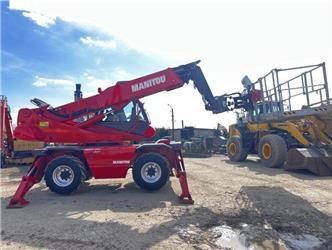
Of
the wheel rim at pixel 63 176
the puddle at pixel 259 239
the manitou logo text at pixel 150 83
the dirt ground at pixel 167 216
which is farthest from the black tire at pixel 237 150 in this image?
the puddle at pixel 259 239

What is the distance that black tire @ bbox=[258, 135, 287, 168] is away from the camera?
1200 cm

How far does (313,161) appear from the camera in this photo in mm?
10281

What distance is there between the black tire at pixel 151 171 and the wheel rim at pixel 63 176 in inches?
67.2

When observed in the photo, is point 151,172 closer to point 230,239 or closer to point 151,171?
point 151,171

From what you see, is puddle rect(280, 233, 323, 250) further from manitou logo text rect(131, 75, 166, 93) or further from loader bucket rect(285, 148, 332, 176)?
loader bucket rect(285, 148, 332, 176)

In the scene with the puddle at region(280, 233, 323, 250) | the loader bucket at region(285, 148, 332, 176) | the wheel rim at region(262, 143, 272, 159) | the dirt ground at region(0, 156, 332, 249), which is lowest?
the puddle at region(280, 233, 323, 250)

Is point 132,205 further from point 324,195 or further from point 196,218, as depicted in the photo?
point 324,195

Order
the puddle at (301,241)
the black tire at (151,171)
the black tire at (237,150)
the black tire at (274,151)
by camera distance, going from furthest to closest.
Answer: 1. the black tire at (237,150)
2. the black tire at (274,151)
3. the black tire at (151,171)
4. the puddle at (301,241)

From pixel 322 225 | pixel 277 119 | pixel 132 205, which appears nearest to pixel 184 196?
pixel 132 205

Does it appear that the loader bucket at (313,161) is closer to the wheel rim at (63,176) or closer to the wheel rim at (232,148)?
the wheel rim at (232,148)

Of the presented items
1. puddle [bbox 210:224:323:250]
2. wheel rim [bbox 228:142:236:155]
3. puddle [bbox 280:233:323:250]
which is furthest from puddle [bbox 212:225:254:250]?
wheel rim [bbox 228:142:236:155]

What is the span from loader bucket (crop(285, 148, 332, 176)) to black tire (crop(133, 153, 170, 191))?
17.8ft

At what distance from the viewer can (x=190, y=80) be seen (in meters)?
9.09

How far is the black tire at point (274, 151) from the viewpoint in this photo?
39.4 feet
